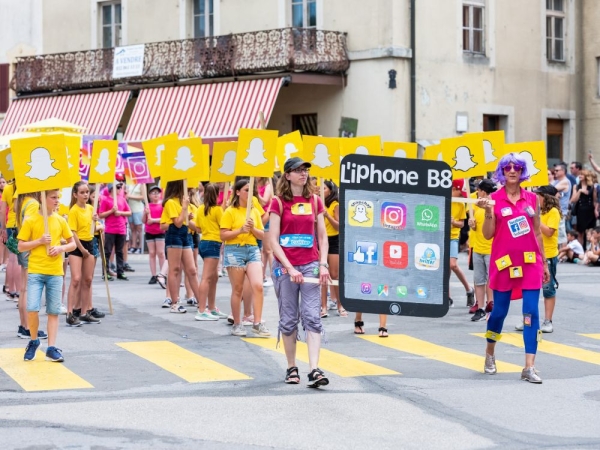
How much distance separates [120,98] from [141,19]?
2350 millimetres

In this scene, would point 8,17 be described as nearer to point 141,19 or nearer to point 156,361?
point 141,19

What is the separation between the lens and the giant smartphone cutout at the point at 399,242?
31.9ft

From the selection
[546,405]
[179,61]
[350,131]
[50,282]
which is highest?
[179,61]

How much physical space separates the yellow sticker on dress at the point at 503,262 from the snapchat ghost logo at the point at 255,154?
3.58 meters

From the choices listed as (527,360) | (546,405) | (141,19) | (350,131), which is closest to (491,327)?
(527,360)

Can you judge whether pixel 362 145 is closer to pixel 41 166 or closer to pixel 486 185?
pixel 486 185

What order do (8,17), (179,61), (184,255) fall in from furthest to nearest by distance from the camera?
(8,17), (179,61), (184,255)

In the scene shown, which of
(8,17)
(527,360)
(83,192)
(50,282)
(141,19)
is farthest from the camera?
(8,17)

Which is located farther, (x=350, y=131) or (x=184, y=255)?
(x=350, y=131)

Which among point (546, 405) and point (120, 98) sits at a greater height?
point (120, 98)

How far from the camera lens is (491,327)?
1016 cm

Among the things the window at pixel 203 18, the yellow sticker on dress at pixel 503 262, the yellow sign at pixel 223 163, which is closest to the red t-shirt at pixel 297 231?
the yellow sticker on dress at pixel 503 262

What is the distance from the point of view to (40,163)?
1125cm

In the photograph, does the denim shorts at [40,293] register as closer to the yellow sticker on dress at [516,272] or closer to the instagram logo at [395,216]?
the instagram logo at [395,216]
